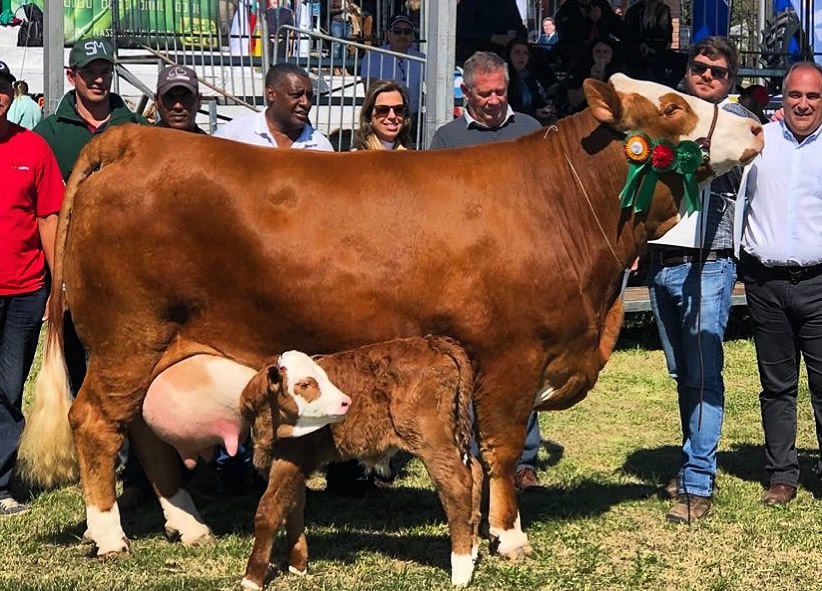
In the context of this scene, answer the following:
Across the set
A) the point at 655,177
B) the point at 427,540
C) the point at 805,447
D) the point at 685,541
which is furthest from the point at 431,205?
the point at 805,447

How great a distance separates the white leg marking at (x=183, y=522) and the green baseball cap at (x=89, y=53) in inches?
89.0

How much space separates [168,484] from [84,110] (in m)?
2.08

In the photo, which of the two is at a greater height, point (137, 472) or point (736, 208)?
point (736, 208)

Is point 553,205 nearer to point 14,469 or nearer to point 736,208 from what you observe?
point 736,208

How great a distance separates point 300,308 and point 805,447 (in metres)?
3.88

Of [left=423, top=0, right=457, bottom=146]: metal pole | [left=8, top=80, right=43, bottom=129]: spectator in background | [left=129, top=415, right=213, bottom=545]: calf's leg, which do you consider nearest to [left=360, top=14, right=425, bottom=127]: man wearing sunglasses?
[left=423, top=0, right=457, bottom=146]: metal pole

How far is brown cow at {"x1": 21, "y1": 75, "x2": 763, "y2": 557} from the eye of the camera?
5.07m

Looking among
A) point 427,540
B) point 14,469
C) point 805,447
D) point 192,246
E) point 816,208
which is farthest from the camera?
point 805,447

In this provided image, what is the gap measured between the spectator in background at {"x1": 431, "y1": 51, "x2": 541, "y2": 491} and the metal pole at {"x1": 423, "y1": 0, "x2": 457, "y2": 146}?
200 cm

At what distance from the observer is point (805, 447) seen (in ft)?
24.7

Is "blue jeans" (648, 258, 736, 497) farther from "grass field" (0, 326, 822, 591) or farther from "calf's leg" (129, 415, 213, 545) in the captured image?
"calf's leg" (129, 415, 213, 545)

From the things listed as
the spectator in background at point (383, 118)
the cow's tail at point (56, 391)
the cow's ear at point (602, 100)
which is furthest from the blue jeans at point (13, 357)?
the cow's ear at point (602, 100)

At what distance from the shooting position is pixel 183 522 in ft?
18.6

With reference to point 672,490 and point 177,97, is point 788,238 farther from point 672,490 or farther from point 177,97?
point 177,97
